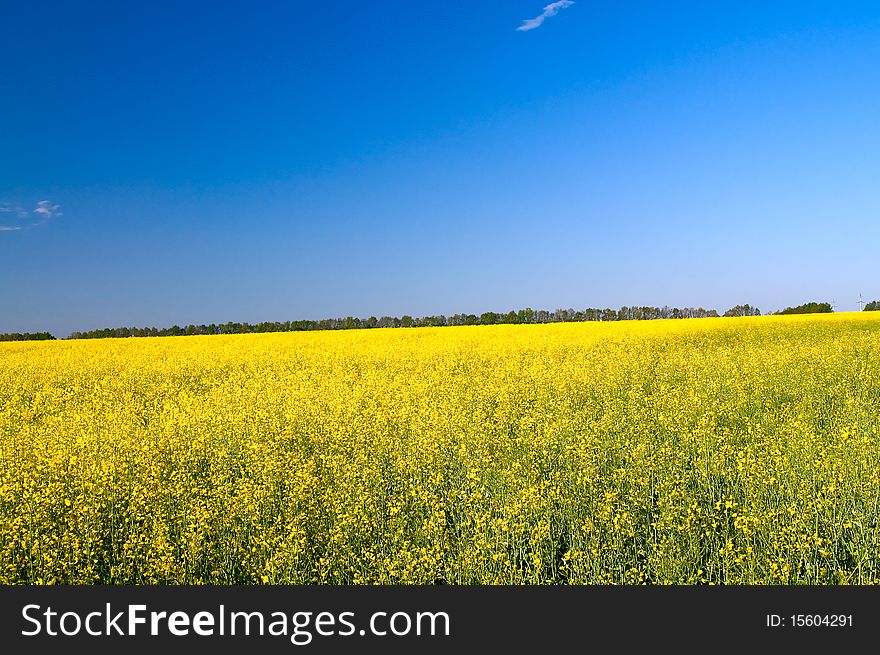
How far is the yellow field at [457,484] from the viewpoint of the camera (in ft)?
17.0

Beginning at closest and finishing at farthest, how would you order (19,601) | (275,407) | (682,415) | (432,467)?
(19,601) → (432,467) → (682,415) → (275,407)

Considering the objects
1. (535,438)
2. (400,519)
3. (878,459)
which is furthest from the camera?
(535,438)

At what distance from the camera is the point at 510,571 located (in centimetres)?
490

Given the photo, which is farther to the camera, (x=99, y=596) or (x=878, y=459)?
(x=878, y=459)

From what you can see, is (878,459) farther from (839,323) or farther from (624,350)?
(839,323)

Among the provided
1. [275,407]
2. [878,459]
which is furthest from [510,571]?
[275,407]

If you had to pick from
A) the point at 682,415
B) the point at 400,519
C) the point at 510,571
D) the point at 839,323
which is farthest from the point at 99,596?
the point at 839,323

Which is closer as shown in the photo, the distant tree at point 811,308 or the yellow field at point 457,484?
the yellow field at point 457,484

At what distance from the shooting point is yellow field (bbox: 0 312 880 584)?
5188mm

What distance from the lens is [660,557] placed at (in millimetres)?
4969

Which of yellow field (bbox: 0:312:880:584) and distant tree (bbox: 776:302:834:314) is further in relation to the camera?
distant tree (bbox: 776:302:834:314)

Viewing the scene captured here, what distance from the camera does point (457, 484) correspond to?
7152 mm

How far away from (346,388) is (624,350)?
13.9 metres

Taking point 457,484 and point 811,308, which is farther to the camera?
point 811,308
